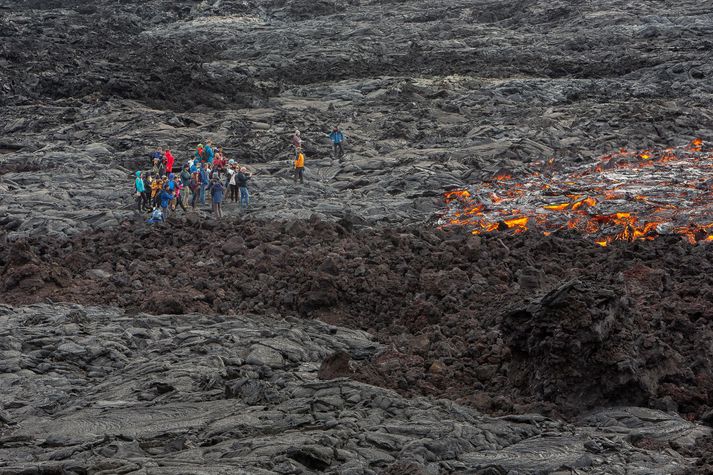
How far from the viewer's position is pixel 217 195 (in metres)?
29.0

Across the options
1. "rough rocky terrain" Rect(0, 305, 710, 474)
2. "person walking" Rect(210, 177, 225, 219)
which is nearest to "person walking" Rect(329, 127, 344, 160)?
"person walking" Rect(210, 177, 225, 219)

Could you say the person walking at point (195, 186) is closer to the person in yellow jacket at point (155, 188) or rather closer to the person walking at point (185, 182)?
the person walking at point (185, 182)

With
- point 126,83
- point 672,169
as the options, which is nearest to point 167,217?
point 672,169

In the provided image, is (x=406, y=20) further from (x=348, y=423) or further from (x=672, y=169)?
(x=348, y=423)

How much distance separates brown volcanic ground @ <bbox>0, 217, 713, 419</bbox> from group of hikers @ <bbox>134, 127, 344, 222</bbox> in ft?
5.06

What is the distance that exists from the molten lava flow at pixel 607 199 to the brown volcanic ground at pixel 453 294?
5.14ft

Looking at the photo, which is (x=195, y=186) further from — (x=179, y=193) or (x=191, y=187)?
(x=179, y=193)

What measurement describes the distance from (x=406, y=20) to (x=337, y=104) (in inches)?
→ 759

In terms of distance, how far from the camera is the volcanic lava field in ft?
41.8

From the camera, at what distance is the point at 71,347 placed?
56.7ft

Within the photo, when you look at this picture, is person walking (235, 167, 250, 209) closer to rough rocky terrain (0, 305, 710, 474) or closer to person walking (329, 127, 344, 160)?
person walking (329, 127, 344, 160)

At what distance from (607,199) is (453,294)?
962 centimetres

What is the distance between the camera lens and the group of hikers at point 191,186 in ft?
95.2

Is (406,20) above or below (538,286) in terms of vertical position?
above
